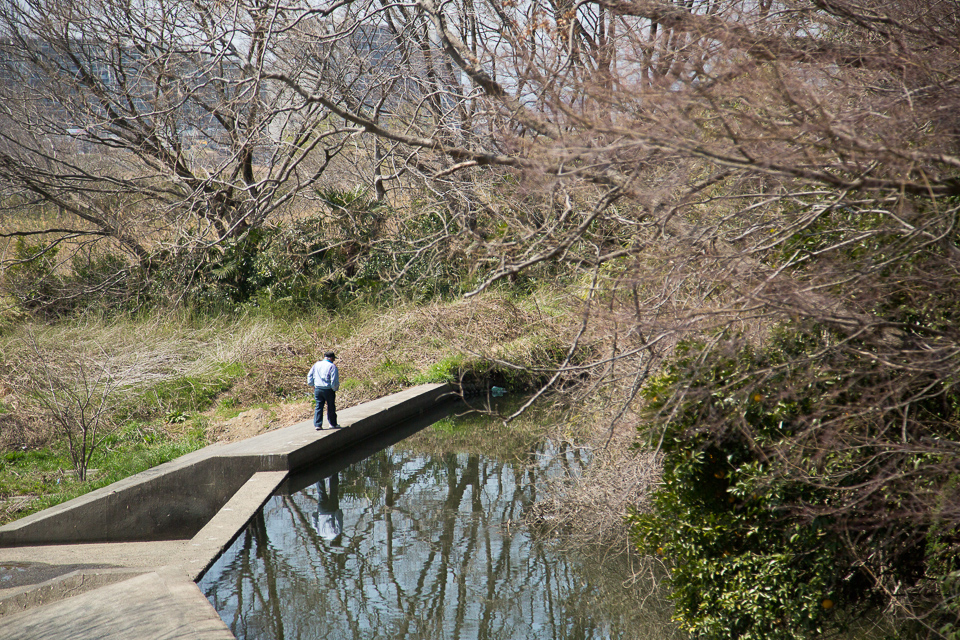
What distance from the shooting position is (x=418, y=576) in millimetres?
7004

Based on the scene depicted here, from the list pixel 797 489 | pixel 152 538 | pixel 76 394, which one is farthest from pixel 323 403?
pixel 797 489

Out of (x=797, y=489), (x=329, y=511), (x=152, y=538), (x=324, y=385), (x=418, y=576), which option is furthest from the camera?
(x=324, y=385)

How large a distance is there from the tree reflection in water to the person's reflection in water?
67 millimetres

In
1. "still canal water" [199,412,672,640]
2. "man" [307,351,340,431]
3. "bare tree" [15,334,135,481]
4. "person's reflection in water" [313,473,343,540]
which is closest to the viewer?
"still canal water" [199,412,672,640]

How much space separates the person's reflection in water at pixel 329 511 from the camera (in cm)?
829

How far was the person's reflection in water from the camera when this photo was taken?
326 inches

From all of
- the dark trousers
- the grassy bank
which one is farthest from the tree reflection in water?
the grassy bank

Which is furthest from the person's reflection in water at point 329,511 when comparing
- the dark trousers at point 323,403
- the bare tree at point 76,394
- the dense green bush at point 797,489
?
the dense green bush at point 797,489

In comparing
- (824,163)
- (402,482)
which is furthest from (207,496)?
(824,163)

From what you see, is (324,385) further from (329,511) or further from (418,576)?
(418,576)

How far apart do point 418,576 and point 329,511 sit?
232 centimetres

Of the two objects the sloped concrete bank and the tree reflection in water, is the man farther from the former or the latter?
the tree reflection in water

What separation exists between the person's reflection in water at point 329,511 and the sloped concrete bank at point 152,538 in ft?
1.48

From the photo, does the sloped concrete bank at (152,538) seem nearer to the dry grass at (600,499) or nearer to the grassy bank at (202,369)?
the grassy bank at (202,369)
